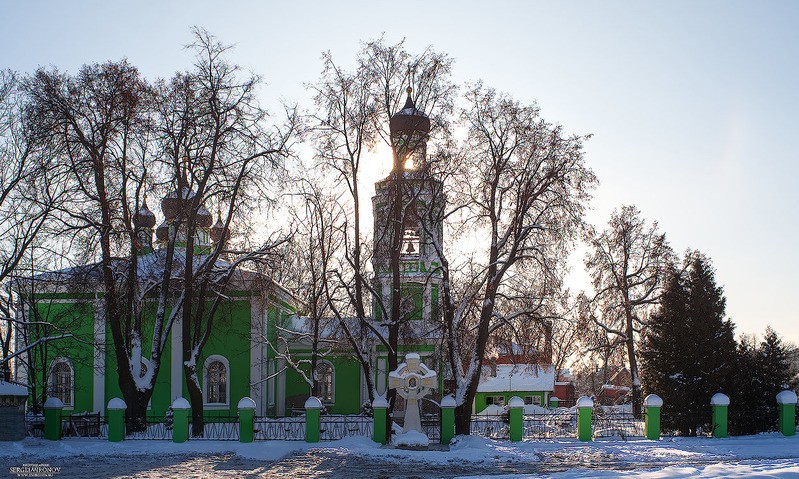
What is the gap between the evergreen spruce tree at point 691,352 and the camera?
2094cm

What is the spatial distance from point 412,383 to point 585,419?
4.51 metres

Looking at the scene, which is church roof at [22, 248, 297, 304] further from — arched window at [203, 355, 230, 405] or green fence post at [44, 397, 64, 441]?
green fence post at [44, 397, 64, 441]

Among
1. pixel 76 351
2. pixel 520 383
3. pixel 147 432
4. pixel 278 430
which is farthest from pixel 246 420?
pixel 520 383

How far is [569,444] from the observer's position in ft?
63.1

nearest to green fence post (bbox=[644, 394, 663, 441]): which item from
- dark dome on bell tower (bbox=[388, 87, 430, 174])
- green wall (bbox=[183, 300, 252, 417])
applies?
dark dome on bell tower (bbox=[388, 87, 430, 174])

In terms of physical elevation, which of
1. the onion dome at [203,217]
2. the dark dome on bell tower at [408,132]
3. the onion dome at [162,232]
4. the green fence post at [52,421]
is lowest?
the green fence post at [52,421]

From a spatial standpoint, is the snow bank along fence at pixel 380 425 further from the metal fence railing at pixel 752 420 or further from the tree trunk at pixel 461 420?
the tree trunk at pixel 461 420

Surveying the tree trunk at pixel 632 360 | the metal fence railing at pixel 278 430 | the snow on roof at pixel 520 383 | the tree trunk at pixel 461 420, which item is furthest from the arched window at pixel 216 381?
the snow on roof at pixel 520 383

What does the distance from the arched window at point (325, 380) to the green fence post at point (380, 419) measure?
35.3ft

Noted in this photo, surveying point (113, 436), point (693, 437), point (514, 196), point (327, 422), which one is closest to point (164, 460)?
point (113, 436)

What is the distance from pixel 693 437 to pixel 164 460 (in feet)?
43.8

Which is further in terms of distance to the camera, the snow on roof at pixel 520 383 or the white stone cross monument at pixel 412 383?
the snow on roof at pixel 520 383

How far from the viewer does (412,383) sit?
64.0 feet

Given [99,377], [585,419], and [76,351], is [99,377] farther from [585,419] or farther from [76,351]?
[585,419]
